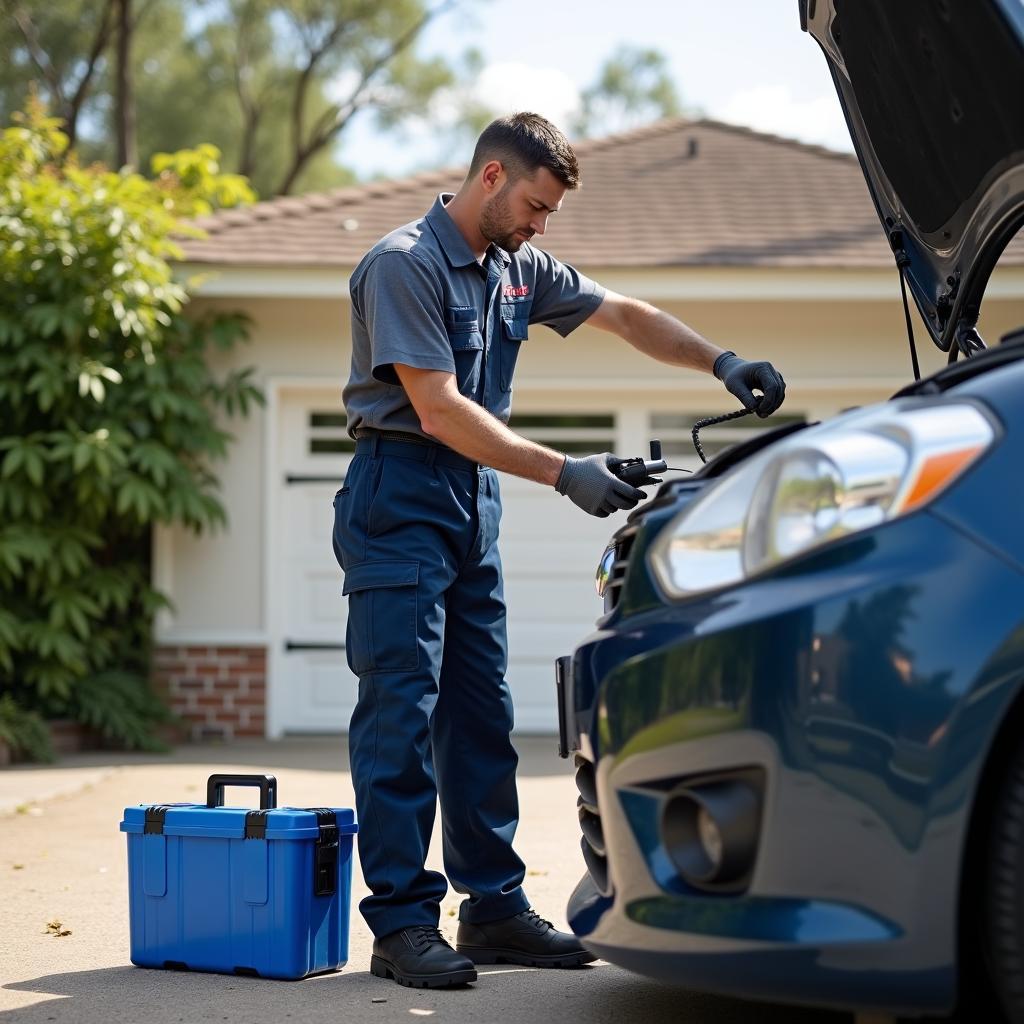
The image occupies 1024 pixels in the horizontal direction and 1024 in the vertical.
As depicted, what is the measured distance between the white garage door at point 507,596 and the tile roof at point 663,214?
4.43ft

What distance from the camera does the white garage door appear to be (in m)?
9.48

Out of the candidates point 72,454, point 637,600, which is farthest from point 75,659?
point 637,600

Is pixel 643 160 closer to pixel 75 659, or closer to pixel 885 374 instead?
pixel 885 374

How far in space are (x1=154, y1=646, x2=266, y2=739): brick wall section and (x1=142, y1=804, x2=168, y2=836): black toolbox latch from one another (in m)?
5.95

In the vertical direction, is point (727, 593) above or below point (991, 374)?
below

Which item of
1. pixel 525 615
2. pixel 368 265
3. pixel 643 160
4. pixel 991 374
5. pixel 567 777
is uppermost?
pixel 643 160

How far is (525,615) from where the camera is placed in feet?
31.3

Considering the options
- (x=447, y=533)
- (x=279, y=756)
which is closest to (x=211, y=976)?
(x=447, y=533)

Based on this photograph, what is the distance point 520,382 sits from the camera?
9602 mm

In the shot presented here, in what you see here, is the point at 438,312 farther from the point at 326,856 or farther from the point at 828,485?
the point at 828,485

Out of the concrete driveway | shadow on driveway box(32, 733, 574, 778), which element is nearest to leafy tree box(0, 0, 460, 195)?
shadow on driveway box(32, 733, 574, 778)

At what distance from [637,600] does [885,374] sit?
7573 mm

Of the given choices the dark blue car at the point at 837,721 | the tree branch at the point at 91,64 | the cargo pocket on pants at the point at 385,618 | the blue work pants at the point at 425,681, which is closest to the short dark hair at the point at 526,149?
the blue work pants at the point at 425,681

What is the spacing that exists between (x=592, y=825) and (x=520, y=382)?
23.1 ft
